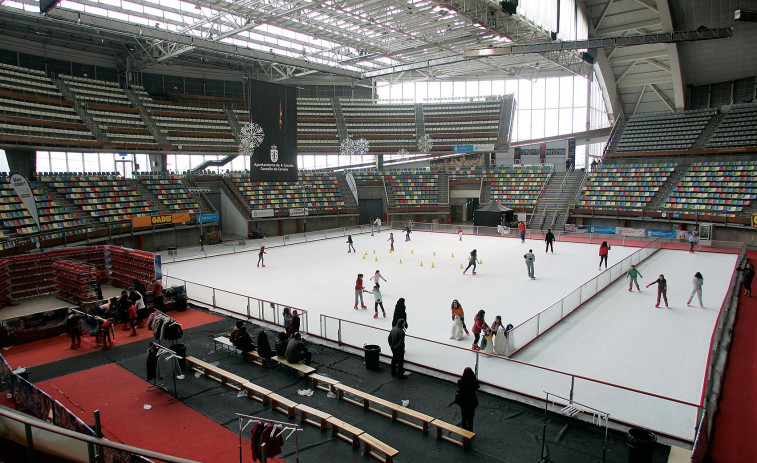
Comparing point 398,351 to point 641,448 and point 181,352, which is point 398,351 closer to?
point 641,448

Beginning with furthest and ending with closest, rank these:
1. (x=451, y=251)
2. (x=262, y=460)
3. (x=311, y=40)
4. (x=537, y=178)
A: (x=537, y=178) < (x=311, y=40) < (x=451, y=251) < (x=262, y=460)

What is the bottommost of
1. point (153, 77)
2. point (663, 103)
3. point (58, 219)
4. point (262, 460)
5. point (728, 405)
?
point (728, 405)

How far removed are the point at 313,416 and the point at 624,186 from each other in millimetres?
39478

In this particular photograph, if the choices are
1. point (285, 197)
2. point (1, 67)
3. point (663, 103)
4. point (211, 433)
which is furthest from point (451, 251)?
point (1, 67)

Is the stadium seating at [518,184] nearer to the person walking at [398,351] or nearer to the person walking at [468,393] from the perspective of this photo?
the person walking at [398,351]

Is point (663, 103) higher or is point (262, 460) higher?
point (663, 103)

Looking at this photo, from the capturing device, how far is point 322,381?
9.88m

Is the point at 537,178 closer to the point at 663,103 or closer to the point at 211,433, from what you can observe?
the point at 663,103

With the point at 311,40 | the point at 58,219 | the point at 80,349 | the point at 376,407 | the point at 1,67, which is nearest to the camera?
the point at 376,407

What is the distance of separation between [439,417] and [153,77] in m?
50.4

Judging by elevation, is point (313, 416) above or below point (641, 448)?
below

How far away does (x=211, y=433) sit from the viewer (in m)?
8.24

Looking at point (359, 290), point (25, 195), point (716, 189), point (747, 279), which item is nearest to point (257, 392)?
point (359, 290)

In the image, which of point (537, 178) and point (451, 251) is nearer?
point (451, 251)
